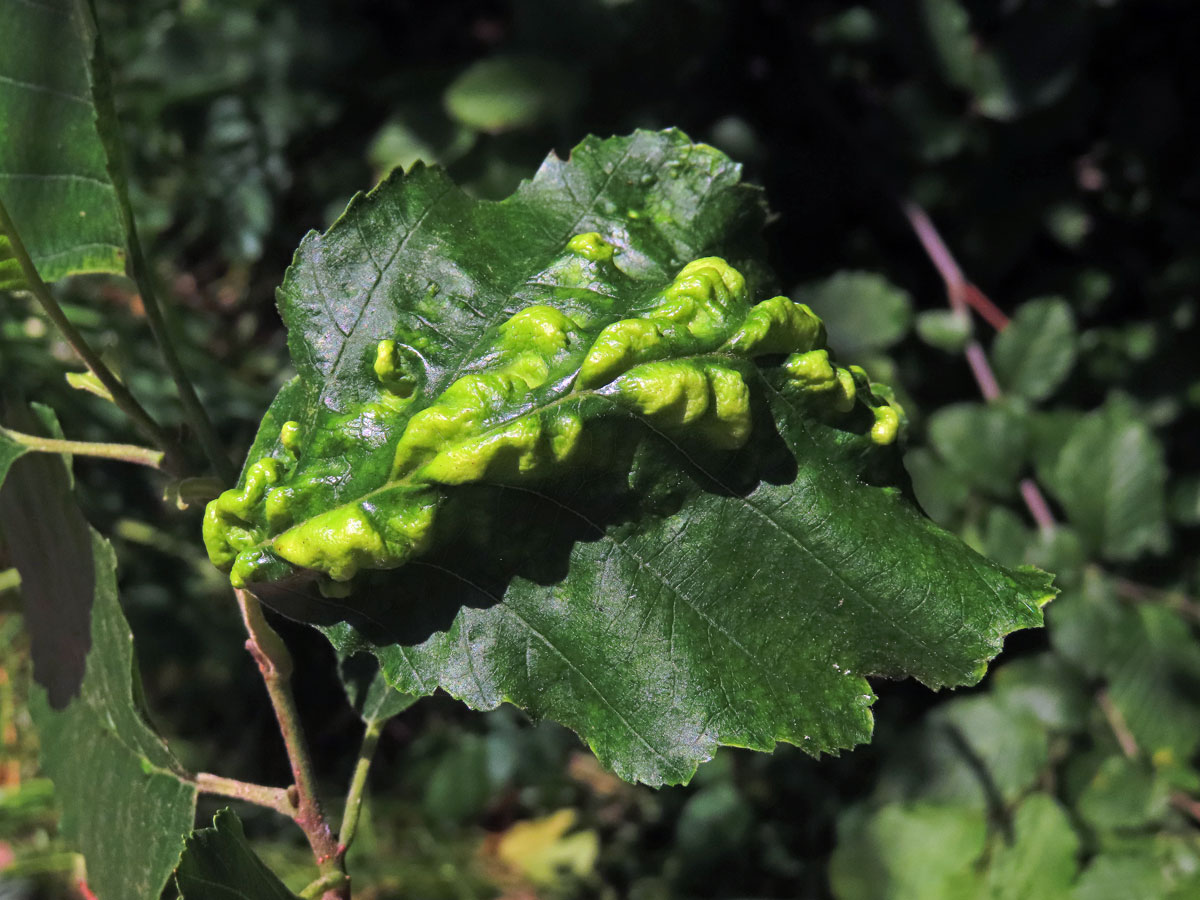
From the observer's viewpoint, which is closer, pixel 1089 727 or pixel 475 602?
pixel 475 602

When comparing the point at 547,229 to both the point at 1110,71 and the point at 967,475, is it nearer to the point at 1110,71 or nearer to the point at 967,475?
the point at 967,475

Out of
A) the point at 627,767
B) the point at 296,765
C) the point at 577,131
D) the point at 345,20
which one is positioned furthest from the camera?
the point at 345,20

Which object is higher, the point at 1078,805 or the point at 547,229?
the point at 547,229

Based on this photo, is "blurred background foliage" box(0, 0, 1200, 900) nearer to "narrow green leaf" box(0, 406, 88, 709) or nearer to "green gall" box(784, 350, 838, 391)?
"narrow green leaf" box(0, 406, 88, 709)

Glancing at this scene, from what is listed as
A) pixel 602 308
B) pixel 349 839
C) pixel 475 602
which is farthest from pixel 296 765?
pixel 602 308

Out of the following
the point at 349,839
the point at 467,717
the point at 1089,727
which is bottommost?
the point at 467,717

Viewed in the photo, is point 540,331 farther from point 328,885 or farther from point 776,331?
point 328,885
